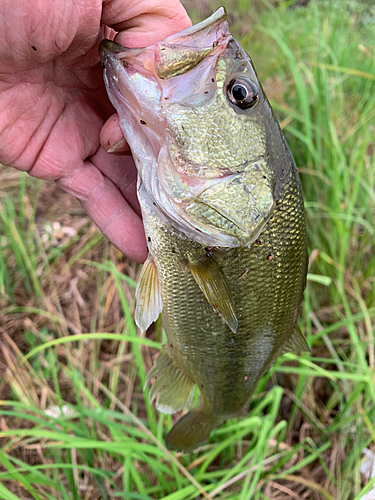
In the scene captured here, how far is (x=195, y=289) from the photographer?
4.26 ft

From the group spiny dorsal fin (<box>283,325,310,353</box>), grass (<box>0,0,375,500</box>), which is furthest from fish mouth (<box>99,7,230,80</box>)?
spiny dorsal fin (<box>283,325,310,353</box>)

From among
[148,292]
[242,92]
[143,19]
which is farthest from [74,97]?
[148,292]

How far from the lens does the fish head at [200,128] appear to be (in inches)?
41.4

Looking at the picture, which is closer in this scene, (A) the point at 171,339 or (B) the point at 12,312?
(A) the point at 171,339

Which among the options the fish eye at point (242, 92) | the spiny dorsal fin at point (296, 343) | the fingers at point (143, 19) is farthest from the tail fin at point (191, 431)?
the fingers at point (143, 19)

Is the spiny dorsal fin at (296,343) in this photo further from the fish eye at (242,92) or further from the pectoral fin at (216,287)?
the fish eye at (242,92)

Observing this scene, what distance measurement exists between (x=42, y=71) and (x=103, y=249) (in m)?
1.36

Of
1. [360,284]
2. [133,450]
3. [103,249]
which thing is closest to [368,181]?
[360,284]

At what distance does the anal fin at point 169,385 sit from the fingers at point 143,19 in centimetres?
117

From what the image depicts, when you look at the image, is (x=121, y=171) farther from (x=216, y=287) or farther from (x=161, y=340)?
(x=161, y=340)

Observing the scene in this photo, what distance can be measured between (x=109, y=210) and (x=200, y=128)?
62cm

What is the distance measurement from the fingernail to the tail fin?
112 centimetres

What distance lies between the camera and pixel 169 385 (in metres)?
1.54

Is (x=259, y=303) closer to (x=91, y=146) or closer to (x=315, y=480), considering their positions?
(x=91, y=146)
